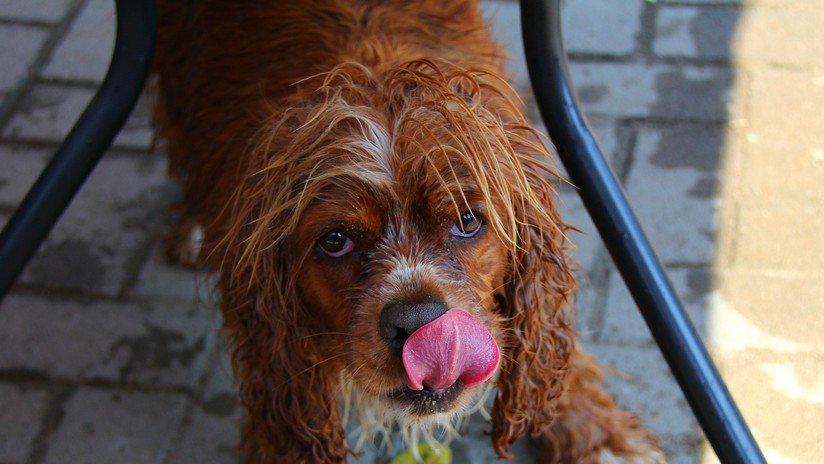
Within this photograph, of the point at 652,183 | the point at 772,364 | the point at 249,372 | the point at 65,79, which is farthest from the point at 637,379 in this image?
the point at 65,79

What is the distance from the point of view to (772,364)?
340cm

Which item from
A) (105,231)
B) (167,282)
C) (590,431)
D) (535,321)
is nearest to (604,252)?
(590,431)

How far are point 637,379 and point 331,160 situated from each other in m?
1.57

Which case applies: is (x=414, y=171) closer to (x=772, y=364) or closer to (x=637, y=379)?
(x=637, y=379)

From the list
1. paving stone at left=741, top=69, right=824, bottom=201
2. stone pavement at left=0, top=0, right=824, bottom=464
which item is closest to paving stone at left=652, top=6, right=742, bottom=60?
stone pavement at left=0, top=0, right=824, bottom=464

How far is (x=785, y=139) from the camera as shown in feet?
13.4

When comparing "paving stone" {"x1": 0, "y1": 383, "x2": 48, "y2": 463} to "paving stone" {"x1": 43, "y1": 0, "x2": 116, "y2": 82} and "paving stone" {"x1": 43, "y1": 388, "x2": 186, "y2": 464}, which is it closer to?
"paving stone" {"x1": 43, "y1": 388, "x2": 186, "y2": 464}

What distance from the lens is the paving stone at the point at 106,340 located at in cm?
361

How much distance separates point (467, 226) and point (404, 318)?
1.14 ft

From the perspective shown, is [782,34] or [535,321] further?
[782,34]

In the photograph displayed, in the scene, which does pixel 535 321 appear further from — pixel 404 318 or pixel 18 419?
pixel 18 419

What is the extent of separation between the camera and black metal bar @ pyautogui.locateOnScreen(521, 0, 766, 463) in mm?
2586

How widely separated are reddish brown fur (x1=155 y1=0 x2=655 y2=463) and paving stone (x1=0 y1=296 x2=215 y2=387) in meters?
0.51

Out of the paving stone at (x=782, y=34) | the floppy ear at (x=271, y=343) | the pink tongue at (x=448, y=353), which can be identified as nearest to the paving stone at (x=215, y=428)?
the floppy ear at (x=271, y=343)
